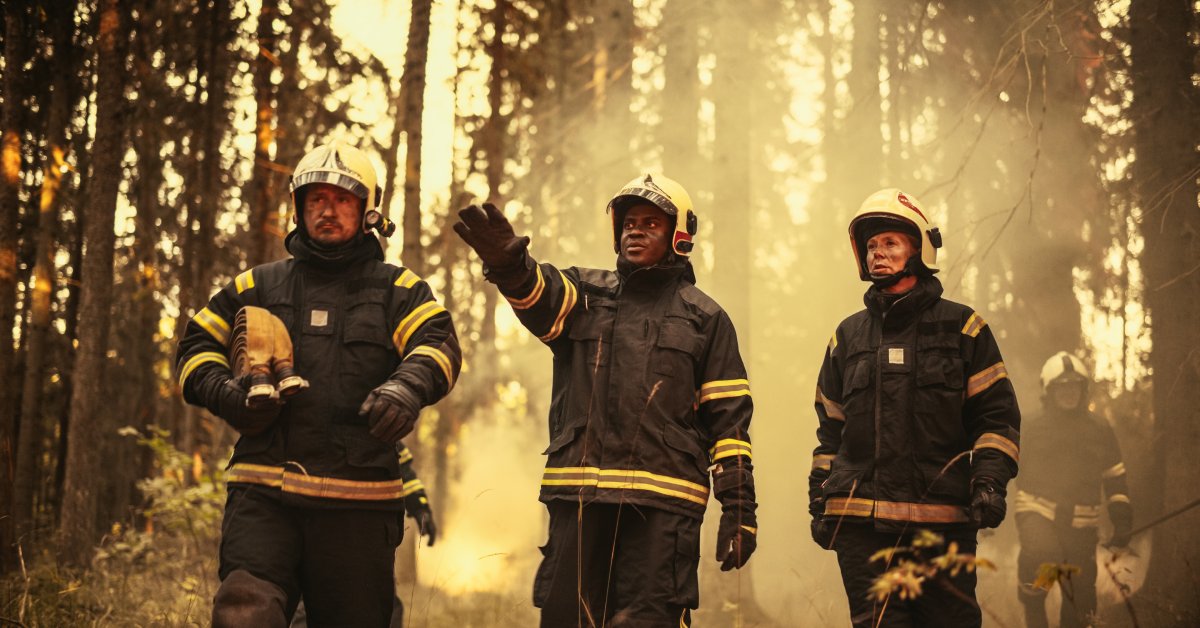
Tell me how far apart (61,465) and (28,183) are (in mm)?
4279

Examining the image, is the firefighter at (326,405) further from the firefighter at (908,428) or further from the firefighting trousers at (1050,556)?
the firefighting trousers at (1050,556)

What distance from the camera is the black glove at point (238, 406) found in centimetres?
418

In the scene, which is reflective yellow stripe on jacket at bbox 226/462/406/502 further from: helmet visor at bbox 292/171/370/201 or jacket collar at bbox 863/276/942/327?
jacket collar at bbox 863/276/942/327

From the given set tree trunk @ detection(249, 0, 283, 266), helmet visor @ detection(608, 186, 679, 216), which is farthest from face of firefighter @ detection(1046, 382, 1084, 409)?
tree trunk @ detection(249, 0, 283, 266)

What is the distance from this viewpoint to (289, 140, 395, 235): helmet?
15.2 feet

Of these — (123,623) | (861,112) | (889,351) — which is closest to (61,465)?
(123,623)

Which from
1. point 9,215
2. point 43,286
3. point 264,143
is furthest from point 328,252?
point 264,143

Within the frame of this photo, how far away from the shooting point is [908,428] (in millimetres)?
5094

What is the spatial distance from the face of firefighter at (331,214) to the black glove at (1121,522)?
20.5 feet

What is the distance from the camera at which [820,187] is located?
1831cm

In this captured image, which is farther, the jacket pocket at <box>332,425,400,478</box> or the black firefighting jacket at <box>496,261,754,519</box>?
the black firefighting jacket at <box>496,261,754,519</box>

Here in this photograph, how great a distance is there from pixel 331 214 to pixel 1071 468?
22.7 feet

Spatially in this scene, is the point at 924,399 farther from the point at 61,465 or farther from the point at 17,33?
the point at 61,465

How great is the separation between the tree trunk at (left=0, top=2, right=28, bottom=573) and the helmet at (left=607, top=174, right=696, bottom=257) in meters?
6.04
